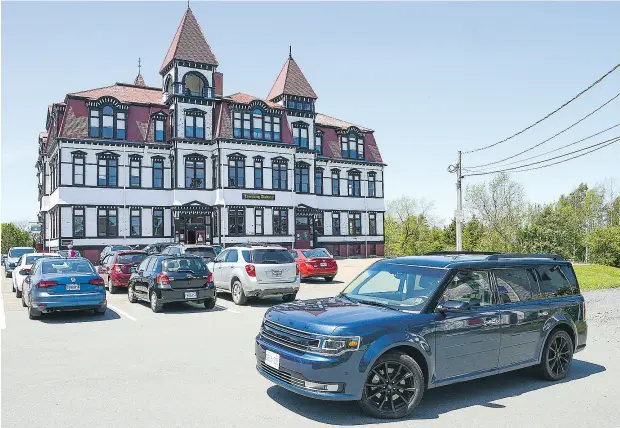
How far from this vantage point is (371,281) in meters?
7.50

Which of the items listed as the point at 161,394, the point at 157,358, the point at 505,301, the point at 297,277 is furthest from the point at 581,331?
the point at 297,277

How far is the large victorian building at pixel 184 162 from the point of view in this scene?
3931 centimetres

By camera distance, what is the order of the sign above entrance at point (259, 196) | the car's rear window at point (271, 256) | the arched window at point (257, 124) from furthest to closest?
the arched window at point (257, 124), the sign above entrance at point (259, 196), the car's rear window at point (271, 256)

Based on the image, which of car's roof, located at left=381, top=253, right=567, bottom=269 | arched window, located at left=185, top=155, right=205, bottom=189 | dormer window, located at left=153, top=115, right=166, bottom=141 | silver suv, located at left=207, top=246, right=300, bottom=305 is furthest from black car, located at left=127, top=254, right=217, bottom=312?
dormer window, located at left=153, top=115, right=166, bottom=141

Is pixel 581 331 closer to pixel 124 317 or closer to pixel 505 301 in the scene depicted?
pixel 505 301

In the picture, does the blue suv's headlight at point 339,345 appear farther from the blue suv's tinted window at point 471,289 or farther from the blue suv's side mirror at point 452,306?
the blue suv's tinted window at point 471,289

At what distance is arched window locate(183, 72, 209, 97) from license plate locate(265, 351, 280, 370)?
38435 millimetres

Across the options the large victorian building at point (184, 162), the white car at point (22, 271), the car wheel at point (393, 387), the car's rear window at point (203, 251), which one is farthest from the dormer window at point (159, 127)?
the car wheel at point (393, 387)

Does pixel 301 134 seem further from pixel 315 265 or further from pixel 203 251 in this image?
pixel 203 251

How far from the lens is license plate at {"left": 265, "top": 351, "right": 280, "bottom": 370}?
6.09m

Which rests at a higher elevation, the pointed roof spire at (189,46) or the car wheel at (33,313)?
the pointed roof spire at (189,46)

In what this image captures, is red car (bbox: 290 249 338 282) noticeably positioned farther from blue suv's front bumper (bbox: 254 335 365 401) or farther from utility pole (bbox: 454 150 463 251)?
blue suv's front bumper (bbox: 254 335 365 401)

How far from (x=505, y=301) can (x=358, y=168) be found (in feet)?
149

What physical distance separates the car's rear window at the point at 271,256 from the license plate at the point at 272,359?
9.61 m
